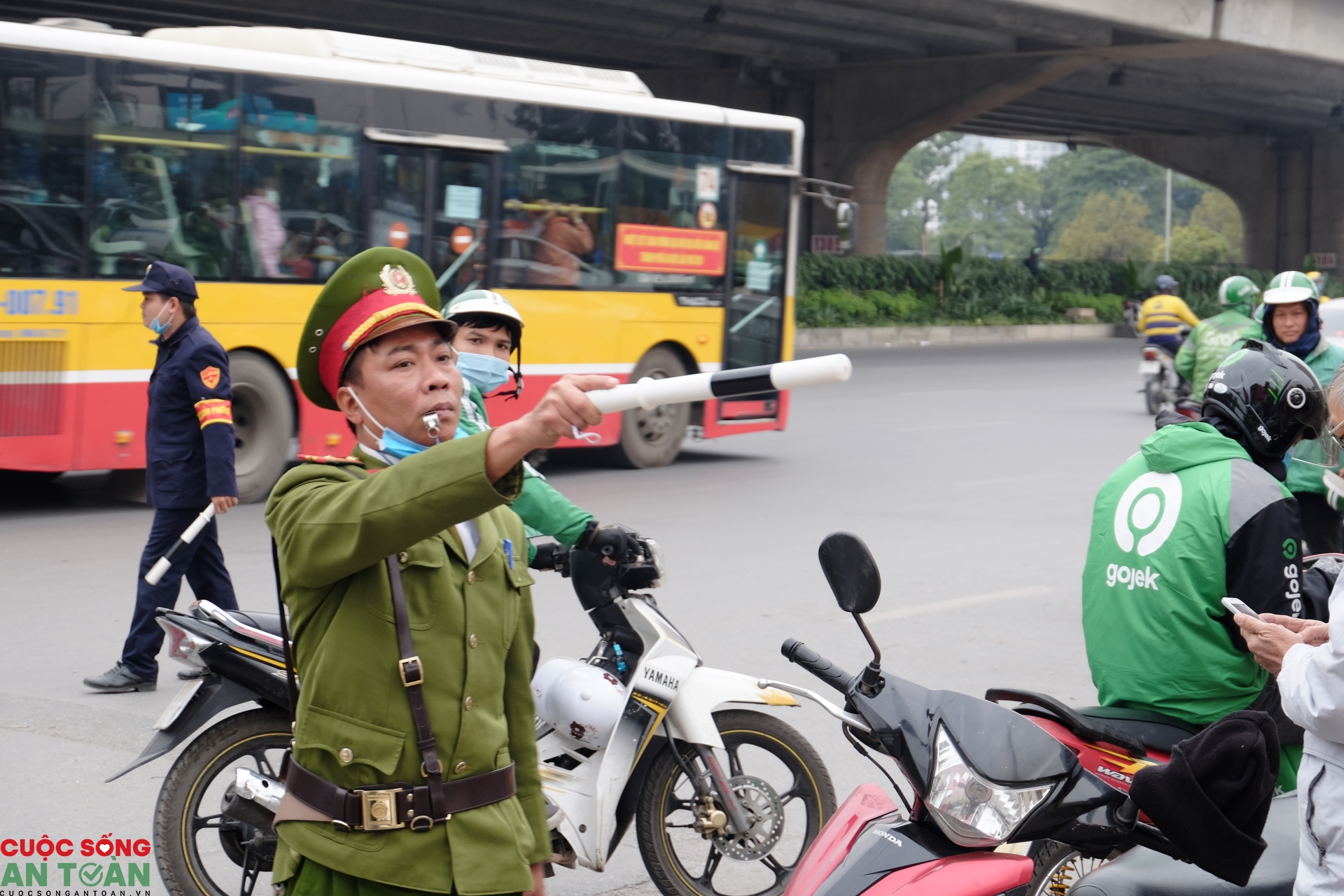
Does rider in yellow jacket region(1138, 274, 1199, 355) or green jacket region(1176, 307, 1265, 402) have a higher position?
rider in yellow jacket region(1138, 274, 1199, 355)

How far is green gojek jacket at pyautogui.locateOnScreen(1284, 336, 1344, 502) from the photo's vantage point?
16.9 ft

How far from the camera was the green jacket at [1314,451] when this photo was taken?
16.9 feet

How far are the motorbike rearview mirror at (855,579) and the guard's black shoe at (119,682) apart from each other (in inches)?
167

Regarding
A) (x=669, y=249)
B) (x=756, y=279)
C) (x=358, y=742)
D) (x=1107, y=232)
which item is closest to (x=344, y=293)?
(x=358, y=742)

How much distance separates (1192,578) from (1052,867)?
71 centimetres

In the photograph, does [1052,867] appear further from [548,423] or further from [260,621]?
[260,621]

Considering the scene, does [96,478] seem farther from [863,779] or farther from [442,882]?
[442,882]

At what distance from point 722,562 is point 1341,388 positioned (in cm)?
653

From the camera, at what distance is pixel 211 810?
13.4 feet

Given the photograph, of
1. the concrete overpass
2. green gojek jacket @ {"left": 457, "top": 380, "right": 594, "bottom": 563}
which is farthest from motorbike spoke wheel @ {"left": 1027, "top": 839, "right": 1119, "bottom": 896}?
the concrete overpass

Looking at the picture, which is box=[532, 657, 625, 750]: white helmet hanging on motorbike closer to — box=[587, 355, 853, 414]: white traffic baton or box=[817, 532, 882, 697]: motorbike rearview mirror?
box=[817, 532, 882, 697]: motorbike rearview mirror

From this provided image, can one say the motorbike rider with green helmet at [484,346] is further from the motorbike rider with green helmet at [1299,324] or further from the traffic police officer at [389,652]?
the motorbike rider with green helmet at [1299,324]

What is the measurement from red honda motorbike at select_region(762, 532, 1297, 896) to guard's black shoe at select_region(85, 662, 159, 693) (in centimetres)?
407

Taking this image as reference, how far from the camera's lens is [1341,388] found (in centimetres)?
259
